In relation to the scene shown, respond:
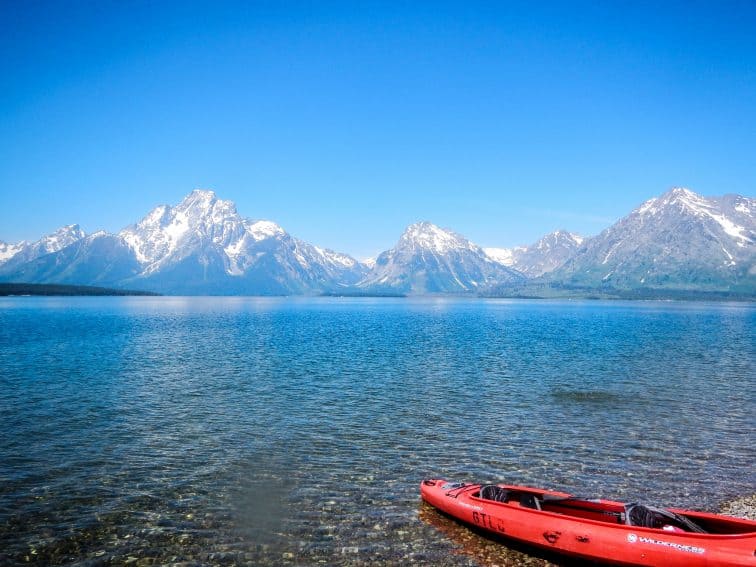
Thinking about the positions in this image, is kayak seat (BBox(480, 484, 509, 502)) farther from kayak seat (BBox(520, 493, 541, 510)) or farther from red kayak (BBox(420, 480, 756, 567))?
kayak seat (BBox(520, 493, 541, 510))

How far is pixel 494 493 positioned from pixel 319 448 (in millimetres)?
13313

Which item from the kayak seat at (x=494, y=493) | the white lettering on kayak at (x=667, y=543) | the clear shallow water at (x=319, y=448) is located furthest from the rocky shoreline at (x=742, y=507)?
the kayak seat at (x=494, y=493)

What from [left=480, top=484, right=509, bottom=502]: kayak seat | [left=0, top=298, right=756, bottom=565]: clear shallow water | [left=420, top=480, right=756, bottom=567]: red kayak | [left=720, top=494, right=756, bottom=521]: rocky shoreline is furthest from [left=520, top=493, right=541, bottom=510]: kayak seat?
[left=720, top=494, right=756, bottom=521]: rocky shoreline

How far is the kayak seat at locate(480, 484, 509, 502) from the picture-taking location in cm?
2028

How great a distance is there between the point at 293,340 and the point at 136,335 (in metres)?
33.7

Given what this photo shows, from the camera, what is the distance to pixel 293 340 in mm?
96875

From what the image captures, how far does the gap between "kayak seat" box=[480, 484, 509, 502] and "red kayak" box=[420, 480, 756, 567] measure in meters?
0.04

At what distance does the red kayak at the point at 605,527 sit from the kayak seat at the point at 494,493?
1.5 inches

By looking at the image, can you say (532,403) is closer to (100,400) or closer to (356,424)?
(356,424)

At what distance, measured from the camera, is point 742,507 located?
22.5 meters

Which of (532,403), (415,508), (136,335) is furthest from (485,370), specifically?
(136,335)

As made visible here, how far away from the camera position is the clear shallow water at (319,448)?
19.5m

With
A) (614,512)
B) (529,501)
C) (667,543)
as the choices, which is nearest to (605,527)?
(667,543)

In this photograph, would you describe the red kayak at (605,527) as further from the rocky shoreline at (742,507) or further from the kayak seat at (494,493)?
the rocky shoreline at (742,507)
